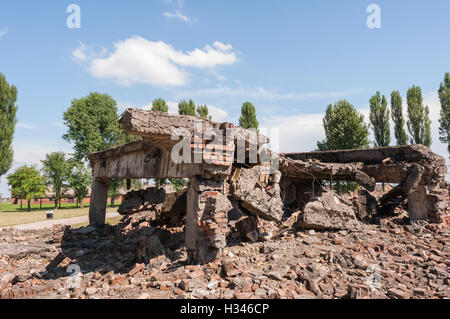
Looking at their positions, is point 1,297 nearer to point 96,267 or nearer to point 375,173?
point 96,267

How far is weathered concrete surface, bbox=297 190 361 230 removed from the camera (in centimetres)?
661

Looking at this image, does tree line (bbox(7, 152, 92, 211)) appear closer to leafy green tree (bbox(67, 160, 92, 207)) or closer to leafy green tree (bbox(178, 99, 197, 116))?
leafy green tree (bbox(67, 160, 92, 207))

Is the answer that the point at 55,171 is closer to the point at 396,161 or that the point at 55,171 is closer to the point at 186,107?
the point at 186,107

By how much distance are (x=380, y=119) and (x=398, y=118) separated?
2013 millimetres

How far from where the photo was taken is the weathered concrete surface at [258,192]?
275 inches

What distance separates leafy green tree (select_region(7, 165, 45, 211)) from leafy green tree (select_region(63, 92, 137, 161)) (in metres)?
5.39

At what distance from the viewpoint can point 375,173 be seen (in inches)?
345

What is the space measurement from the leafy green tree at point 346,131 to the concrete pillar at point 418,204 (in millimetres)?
11620

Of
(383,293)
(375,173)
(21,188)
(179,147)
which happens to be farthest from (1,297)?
(21,188)

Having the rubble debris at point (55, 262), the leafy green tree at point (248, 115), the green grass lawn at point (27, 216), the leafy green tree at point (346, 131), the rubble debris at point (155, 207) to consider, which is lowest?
the green grass lawn at point (27, 216)

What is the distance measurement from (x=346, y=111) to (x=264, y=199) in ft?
56.2

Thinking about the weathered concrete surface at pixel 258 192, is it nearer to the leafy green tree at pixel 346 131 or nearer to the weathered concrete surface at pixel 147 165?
the weathered concrete surface at pixel 147 165

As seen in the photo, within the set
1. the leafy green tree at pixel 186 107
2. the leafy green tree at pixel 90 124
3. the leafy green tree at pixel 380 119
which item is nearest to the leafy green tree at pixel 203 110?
the leafy green tree at pixel 186 107

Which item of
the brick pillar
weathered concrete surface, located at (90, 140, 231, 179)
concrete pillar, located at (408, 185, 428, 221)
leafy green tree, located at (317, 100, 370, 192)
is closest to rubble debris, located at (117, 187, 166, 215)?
weathered concrete surface, located at (90, 140, 231, 179)
